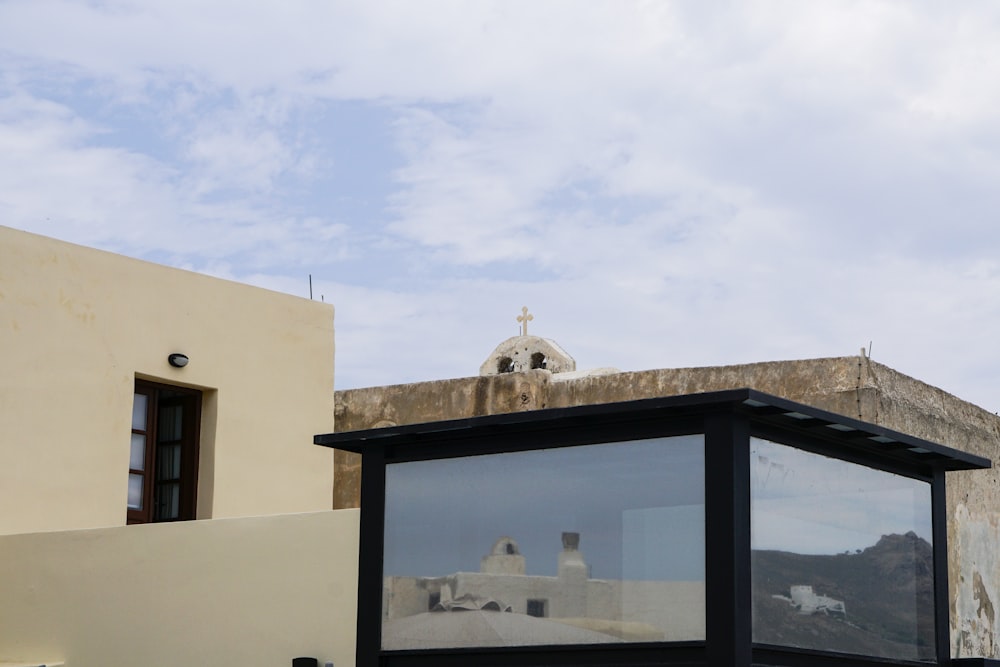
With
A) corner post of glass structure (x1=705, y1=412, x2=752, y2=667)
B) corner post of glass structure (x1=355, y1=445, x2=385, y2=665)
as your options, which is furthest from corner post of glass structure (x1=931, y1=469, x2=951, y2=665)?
corner post of glass structure (x1=355, y1=445, x2=385, y2=665)

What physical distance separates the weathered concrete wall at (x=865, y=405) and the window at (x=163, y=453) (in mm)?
2637

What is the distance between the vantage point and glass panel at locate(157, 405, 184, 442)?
11.6 metres

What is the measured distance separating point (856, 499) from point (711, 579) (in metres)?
1.23

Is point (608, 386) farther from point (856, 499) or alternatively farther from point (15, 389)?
point (856, 499)

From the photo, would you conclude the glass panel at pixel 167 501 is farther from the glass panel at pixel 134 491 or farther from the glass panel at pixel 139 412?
the glass panel at pixel 139 412

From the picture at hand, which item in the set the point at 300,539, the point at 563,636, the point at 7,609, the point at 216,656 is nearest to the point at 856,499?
the point at 563,636

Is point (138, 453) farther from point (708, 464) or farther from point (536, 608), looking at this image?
point (708, 464)

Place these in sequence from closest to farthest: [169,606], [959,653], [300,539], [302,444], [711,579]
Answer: [711,579] < [300,539] < [169,606] < [959,653] < [302,444]

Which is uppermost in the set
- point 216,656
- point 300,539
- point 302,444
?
point 302,444

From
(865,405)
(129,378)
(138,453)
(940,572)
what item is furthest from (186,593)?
(865,405)

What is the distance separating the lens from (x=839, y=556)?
678 centimetres

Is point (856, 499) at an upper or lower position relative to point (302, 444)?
lower

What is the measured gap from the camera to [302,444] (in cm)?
1229

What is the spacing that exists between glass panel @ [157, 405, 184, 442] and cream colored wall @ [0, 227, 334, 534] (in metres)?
0.24
